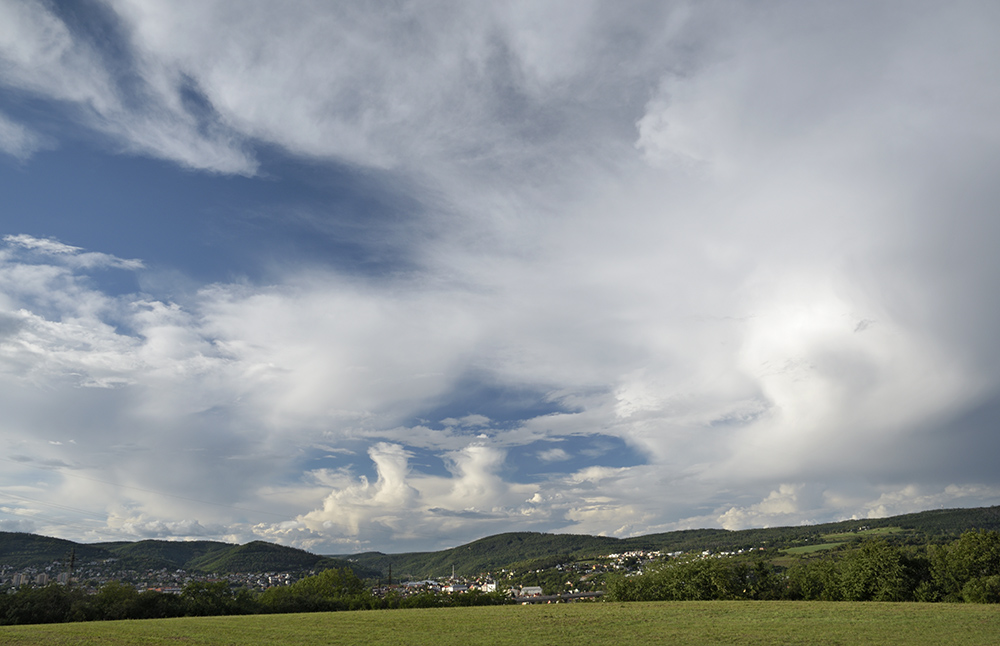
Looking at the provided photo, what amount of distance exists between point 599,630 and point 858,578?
176ft

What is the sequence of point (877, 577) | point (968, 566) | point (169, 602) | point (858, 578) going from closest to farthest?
1. point (169, 602)
2. point (968, 566)
3. point (877, 577)
4. point (858, 578)

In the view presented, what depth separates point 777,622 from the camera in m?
41.8

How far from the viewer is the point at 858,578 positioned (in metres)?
71.4

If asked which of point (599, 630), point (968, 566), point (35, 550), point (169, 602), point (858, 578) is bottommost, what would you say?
point (858, 578)

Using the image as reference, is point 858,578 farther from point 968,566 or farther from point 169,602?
point 169,602

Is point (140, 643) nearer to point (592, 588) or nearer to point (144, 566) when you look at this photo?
point (592, 588)

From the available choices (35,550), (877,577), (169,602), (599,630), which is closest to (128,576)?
(35,550)

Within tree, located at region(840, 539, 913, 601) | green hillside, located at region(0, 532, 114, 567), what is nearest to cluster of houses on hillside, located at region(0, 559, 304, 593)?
green hillside, located at region(0, 532, 114, 567)

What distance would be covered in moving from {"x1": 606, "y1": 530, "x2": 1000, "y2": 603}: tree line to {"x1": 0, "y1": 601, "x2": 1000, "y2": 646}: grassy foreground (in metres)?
18.3

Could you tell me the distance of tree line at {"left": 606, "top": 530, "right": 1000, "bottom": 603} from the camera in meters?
66.8

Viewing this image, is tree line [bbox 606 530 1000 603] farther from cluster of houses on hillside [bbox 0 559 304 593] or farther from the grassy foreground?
cluster of houses on hillside [bbox 0 559 304 593]

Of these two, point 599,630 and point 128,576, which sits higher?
point 599,630

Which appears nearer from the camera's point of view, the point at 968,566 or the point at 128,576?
the point at 968,566

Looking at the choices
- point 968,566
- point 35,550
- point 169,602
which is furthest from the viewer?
point 35,550
